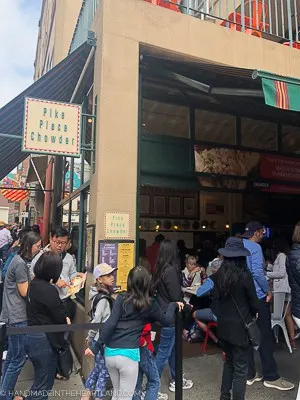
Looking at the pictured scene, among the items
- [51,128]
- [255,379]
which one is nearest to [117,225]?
[51,128]

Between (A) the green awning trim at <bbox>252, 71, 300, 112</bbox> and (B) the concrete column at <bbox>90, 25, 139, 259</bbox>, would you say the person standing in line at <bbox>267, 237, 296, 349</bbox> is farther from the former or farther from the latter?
(B) the concrete column at <bbox>90, 25, 139, 259</bbox>

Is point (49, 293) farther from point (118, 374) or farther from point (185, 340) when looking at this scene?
point (185, 340)

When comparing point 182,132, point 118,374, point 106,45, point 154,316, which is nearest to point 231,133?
point 182,132

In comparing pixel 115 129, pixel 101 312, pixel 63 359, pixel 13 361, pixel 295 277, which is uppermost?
pixel 115 129

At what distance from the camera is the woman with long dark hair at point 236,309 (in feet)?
10.1

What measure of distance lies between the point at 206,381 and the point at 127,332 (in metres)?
1.97

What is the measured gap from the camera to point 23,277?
3418 millimetres

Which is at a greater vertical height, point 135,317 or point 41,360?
point 135,317

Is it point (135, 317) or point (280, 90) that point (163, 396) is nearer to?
point (135, 317)

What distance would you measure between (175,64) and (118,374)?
14.1 ft

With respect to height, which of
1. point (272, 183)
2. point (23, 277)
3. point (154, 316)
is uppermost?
point (272, 183)

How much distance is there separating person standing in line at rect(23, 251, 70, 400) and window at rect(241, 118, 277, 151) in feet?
16.0

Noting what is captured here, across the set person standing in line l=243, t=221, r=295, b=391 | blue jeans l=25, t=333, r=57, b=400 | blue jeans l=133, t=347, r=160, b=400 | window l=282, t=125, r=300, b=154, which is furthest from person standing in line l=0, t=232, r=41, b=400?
window l=282, t=125, r=300, b=154

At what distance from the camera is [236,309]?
10.3 ft
